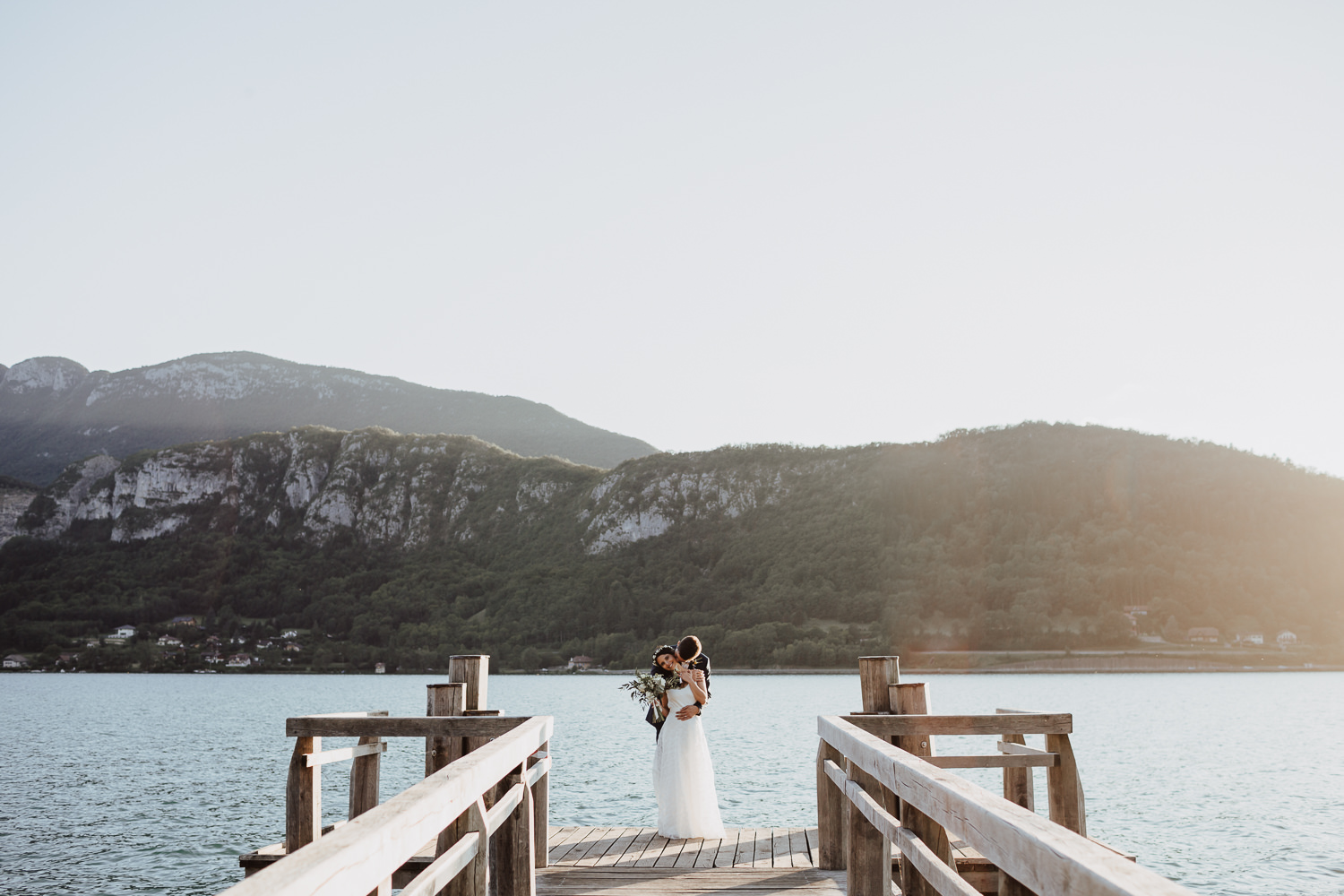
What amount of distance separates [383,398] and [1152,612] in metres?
142

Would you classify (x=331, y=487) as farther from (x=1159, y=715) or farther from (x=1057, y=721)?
(x=1057, y=721)

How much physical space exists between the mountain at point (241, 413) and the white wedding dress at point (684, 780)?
17502 centimetres

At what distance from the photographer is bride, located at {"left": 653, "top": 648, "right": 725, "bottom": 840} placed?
880 cm

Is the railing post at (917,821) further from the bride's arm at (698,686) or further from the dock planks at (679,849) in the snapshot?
the bride's arm at (698,686)

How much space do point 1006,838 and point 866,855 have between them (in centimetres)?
286

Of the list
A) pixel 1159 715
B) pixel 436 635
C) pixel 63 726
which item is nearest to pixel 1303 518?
pixel 1159 715

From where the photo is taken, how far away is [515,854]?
455 centimetres

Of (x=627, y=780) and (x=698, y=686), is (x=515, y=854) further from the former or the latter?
(x=627, y=780)

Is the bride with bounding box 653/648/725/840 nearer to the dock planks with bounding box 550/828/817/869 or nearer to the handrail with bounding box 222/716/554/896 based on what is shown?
the dock planks with bounding box 550/828/817/869

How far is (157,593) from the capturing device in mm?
139625

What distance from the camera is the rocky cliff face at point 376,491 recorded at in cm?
14425

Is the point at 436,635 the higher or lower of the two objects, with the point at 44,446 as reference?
lower

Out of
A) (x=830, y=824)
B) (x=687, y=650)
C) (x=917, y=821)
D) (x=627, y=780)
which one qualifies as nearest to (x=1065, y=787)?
(x=830, y=824)

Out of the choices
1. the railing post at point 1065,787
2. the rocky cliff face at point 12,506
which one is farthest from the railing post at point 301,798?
the rocky cliff face at point 12,506
